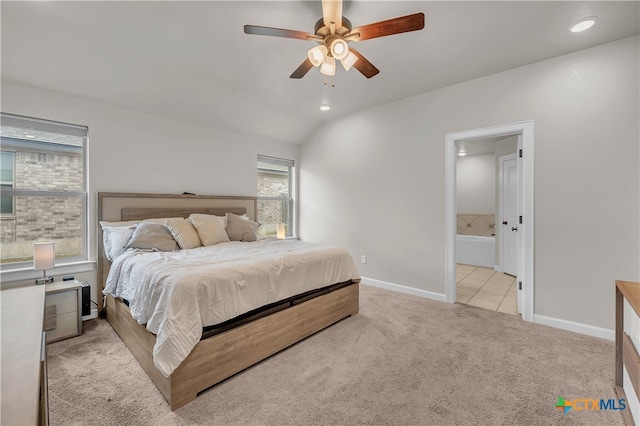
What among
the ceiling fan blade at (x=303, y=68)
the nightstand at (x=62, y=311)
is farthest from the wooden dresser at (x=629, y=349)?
the nightstand at (x=62, y=311)

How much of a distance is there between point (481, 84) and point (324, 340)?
3.29 meters

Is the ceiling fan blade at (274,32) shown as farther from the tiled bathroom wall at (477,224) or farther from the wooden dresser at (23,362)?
the tiled bathroom wall at (477,224)

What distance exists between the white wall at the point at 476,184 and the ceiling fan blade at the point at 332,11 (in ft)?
16.9

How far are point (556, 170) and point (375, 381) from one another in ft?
8.81

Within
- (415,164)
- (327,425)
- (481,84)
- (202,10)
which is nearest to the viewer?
(327,425)

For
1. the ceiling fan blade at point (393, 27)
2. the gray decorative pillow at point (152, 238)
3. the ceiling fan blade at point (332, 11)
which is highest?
the ceiling fan blade at point (332, 11)

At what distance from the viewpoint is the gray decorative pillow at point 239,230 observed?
3.63 meters

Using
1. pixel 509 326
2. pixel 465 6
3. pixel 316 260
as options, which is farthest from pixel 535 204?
pixel 316 260

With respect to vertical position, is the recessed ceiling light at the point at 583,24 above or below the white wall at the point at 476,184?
above

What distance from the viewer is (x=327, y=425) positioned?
1.56 meters

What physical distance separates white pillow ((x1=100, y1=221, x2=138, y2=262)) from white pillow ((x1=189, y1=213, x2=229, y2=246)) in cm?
64

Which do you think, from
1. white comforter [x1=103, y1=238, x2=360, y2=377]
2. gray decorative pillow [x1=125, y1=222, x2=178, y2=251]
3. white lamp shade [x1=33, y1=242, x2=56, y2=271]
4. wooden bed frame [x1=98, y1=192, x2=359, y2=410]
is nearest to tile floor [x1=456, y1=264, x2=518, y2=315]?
wooden bed frame [x1=98, y1=192, x2=359, y2=410]

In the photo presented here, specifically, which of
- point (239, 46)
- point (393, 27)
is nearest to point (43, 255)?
point (239, 46)

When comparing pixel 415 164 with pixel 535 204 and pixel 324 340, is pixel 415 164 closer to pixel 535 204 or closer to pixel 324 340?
pixel 535 204
